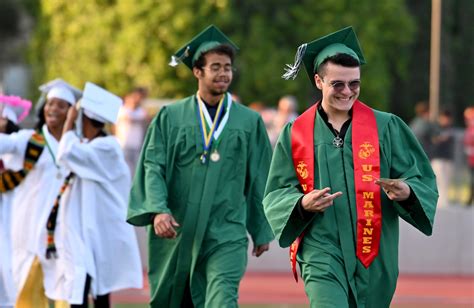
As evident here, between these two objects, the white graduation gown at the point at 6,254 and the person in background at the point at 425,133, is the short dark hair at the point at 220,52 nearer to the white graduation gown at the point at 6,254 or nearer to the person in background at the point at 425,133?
the white graduation gown at the point at 6,254

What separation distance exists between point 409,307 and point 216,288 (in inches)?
193

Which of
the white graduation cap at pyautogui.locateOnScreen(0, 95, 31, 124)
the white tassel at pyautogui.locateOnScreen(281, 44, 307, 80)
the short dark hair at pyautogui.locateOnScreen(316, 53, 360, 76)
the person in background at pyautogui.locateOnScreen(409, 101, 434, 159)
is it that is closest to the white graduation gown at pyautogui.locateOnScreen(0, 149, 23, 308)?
the white graduation cap at pyautogui.locateOnScreen(0, 95, 31, 124)

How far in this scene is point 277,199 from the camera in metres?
8.14

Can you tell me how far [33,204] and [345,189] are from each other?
3716 millimetres

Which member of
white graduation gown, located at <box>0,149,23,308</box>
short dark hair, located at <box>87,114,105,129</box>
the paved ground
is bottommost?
the paved ground

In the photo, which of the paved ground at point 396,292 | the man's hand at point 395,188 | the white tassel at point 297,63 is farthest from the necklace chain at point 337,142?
the paved ground at point 396,292

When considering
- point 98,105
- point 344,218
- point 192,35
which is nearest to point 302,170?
point 344,218

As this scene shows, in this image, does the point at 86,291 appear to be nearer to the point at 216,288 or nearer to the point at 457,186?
the point at 216,288

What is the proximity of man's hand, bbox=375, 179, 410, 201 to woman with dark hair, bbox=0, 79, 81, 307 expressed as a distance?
3.77 metres

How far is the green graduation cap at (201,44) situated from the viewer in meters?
10.3

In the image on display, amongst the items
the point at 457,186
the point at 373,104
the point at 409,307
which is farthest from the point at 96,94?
the point at 373,104

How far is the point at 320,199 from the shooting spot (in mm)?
7730

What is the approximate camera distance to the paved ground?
14508 mm

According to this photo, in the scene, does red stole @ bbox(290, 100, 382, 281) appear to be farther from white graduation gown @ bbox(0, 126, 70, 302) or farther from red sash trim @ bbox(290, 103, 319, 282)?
white graduation gown @ bbox(0, 126, 70, 302)
